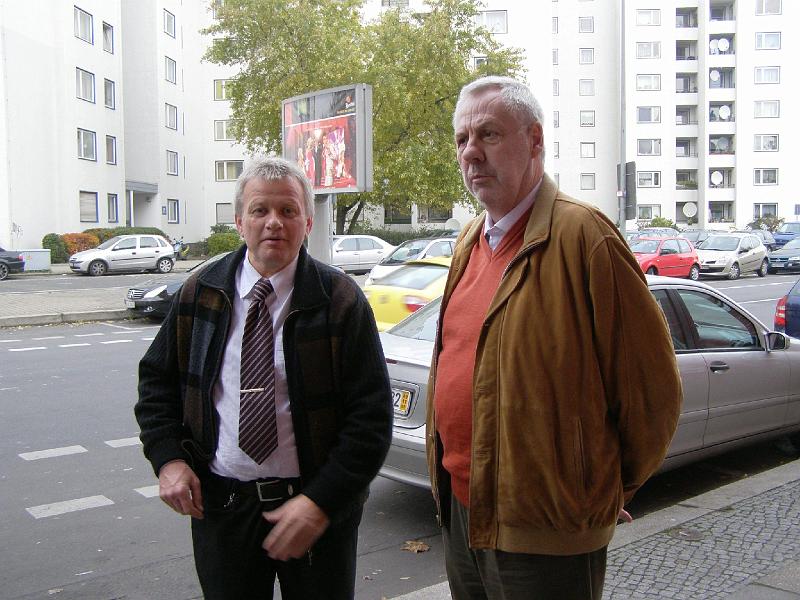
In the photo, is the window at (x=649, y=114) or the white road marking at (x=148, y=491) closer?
the white road marking at (x=148, y=491)

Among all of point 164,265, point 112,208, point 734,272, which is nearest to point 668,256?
point 734,272

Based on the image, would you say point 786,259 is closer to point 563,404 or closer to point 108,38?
point 563,404

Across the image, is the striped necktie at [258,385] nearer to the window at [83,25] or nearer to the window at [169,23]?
the window at [83,25]

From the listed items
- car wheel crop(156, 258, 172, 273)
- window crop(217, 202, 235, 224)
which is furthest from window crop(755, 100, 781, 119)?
car wheel crop(156, 258, 172, 273)

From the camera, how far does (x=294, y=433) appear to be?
244 cm

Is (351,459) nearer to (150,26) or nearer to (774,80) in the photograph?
(150,26)

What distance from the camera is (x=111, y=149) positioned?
137 ft

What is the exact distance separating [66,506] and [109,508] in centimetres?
30

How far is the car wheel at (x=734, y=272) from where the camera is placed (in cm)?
2972

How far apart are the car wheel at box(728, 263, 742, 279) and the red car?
1.90 meters

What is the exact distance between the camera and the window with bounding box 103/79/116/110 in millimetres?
41656

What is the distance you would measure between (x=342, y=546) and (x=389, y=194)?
35.1m

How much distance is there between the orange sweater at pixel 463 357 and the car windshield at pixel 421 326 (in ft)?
10.6

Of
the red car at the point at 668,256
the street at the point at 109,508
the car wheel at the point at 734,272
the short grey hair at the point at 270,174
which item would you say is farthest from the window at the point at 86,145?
the short grey hair at the point at 270,174
